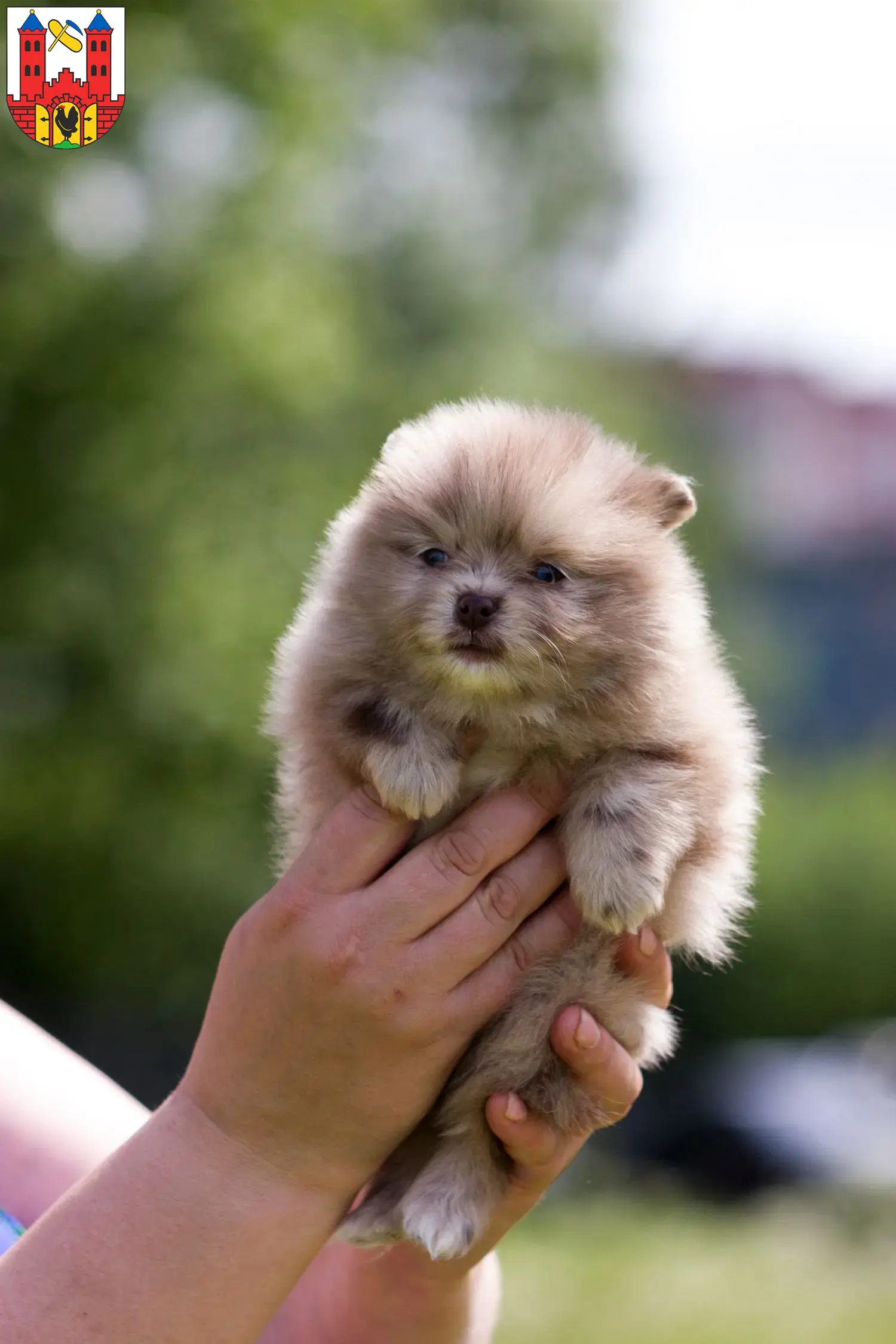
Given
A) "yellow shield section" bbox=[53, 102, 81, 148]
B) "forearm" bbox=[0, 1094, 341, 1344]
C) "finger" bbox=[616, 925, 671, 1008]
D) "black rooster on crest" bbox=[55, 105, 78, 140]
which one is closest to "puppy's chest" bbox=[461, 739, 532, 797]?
"finger" bbox=[616, 925, 671, 1008]

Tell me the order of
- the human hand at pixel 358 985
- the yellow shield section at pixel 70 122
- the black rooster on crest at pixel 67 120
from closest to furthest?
the human hand at pixel 358 985
the yellow shield section at pixel 70 122
the black rooster on crest at pixel 67 120

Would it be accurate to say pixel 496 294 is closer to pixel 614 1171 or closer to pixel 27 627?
pixel 27 627

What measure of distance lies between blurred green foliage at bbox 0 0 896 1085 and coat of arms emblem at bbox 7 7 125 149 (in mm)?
1441

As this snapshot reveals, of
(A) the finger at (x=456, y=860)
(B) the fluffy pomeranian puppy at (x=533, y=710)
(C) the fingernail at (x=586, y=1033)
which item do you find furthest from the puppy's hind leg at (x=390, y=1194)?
(A) the finger at (x=456, y=860)

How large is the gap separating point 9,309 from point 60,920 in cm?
493

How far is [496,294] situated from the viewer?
1268 cm

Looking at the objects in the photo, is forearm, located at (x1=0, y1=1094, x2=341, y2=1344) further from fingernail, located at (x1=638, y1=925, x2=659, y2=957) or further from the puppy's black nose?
the puppy's black nose

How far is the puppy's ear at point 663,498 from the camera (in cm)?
254

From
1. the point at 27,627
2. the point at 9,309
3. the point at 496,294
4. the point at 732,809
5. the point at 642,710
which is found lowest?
the point at 732,809

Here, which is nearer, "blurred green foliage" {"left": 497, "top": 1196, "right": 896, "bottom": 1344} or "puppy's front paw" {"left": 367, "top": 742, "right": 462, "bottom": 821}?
"puppy's front paw" {"left": 367, "top": 742, "right": 462, "bottom": 821}

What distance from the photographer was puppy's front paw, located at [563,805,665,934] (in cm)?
221

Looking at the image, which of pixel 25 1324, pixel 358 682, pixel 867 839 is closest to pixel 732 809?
pixel 358 682

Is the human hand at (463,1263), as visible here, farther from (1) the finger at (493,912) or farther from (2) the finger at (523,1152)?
(1) the finger at (493,912)

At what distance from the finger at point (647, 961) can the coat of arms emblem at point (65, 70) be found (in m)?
5.45
